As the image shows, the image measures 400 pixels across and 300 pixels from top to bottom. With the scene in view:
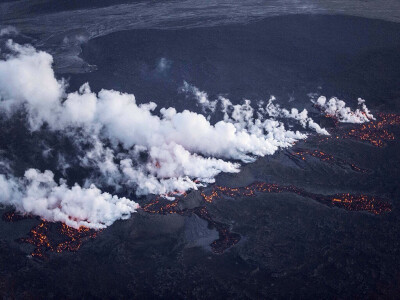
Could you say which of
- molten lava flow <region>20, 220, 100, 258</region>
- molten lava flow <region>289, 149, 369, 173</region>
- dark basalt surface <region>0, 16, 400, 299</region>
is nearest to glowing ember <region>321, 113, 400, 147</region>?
dark basalt surface <region>0, 16, 400, 299</region>

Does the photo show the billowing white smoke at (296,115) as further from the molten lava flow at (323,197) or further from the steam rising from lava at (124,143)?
the molten lava flow at (323,197)

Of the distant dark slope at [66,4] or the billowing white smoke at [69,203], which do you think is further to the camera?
the distant dark slope at [66,4]

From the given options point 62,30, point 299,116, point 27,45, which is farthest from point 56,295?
point 62,30

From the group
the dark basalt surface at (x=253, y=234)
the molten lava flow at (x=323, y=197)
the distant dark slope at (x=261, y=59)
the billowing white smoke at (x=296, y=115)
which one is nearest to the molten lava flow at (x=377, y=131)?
the dark basalt surface at (x=253, y=234)

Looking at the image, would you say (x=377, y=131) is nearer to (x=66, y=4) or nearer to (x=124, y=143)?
(x=124, y=143)

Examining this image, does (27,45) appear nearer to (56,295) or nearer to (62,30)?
(62,30)

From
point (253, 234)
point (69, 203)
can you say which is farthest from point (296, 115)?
point (69, 203)
